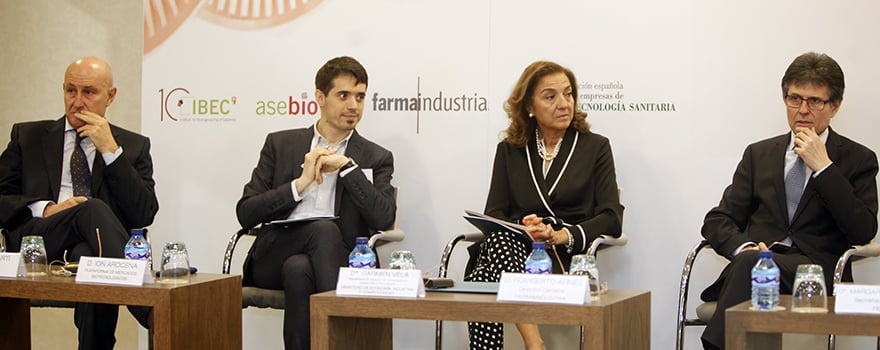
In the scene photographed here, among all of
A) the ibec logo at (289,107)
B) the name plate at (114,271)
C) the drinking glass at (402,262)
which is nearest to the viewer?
the drinking glass at (402,262)

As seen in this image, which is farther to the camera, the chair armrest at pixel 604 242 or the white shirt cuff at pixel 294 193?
the white shirt cuff at pixel 294 193

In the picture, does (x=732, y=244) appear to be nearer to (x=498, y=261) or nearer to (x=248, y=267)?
(x=498, y=261)

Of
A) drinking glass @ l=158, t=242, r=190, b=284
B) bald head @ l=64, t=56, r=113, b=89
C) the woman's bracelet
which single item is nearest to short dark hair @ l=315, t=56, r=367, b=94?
bald head @ l=64, t=56, r=113, b=89

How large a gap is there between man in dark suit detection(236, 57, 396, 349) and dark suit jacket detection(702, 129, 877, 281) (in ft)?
4.46

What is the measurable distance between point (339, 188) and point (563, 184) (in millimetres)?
932

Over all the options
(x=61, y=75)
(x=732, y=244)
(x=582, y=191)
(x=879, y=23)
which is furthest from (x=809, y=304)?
(x=61, y=75)

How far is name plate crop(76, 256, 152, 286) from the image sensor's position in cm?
311

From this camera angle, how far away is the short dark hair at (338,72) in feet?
14.5

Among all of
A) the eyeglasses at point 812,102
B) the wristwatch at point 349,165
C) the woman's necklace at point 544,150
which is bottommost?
the wristwatch at point 349,165

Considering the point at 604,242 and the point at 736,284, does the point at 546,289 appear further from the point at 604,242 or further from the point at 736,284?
the point at 604,242

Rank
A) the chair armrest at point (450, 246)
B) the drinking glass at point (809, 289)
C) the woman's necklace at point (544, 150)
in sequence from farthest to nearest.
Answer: the woman's necklace at point (544, 150)
the chair armrest at point (450, 246)
the drinking glass at point (809, 289)

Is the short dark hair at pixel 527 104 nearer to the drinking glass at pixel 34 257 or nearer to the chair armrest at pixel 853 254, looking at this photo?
the chair armrest at pixel 853 254

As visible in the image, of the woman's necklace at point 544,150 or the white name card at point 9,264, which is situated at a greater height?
the woman's necklace at point 544,150

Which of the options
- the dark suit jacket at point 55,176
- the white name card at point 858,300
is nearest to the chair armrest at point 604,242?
the white name card at point 858,300
